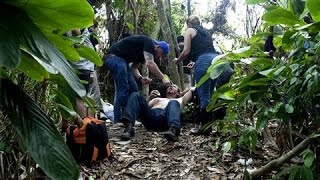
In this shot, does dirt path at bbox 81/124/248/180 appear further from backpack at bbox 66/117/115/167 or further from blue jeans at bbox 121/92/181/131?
blue jeans at bbox 121/92/181/131

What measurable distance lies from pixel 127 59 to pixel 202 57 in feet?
3.08

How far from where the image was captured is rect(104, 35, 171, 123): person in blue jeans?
4.76 meters

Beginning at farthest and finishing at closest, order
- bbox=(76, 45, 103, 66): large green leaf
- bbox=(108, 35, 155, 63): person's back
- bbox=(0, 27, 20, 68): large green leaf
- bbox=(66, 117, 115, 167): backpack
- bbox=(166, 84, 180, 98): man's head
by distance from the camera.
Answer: bbox=(166, 84, 180, 98): man's head
bbox=(108, 35, 155, 63): person's back
bbox=(66, 117, 115, 167): backpack
bbox=(76, 45, 103, 66): large green leaf
bbox=(0, 27, 20, 68): large green leaf

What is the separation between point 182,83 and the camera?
7.57 m

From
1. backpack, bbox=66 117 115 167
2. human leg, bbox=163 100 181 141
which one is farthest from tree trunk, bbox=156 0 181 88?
backpack, bbox=66 117 115 167

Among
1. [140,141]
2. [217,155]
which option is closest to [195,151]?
[217,155]

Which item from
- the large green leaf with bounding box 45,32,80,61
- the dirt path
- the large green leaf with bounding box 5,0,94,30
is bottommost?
the dirt path

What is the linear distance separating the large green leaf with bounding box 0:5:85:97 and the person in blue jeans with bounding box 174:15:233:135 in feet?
11.9

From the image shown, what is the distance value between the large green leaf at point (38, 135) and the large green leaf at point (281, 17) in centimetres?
96

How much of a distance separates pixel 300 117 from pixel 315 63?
0.37m

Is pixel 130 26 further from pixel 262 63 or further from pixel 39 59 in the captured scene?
pixel 39 59

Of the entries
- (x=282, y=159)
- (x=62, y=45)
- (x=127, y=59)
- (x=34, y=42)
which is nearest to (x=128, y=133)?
(x=127, y=59)

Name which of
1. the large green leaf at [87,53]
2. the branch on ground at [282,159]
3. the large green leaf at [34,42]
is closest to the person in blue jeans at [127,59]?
the branch on ground at [282,159]

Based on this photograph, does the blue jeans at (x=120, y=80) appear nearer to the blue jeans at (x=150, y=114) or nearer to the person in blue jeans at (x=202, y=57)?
the blue jeans at (x=150, y=114)
